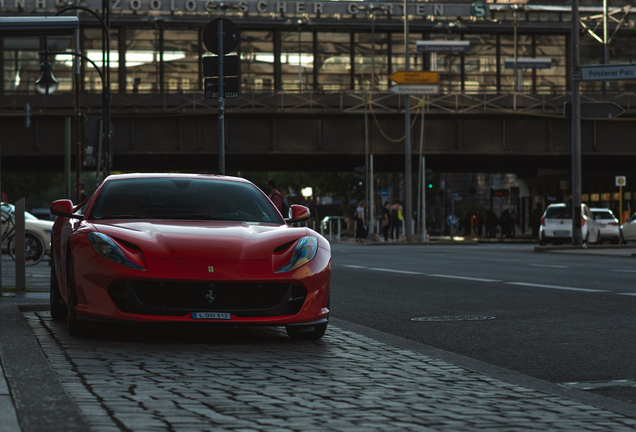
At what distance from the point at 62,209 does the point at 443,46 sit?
3902 cm

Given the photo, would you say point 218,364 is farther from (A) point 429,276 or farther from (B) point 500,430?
(A) point 429,276

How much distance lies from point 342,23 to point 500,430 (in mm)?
46016

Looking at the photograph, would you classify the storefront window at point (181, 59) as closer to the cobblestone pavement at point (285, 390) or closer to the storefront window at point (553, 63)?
the storefront window at point (553, 63)

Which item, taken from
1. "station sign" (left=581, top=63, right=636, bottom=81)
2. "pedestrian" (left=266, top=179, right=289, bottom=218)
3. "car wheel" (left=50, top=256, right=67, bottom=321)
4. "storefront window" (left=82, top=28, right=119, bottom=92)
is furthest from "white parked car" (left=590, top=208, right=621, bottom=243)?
"car wheel" (left=50, top=256, right=67, bottom=321)

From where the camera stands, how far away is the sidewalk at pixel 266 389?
15.1ft

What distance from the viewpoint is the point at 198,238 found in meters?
7.43

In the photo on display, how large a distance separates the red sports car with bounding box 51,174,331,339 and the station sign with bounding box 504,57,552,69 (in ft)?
145

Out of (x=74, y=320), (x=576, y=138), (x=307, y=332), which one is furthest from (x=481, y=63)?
(x=74, y=320)

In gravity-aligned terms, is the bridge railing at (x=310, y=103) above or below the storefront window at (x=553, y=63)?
below

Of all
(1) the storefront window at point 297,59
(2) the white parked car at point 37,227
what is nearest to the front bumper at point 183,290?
(2) the white parked car at point 37,227

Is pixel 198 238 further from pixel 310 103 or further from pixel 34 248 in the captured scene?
pixel 310 103

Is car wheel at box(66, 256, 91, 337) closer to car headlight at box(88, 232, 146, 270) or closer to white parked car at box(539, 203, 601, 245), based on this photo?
car headlight at box(88, 232, 146, 270)

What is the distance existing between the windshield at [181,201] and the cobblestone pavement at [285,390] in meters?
1.06

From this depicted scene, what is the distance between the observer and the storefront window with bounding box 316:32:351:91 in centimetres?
5016
